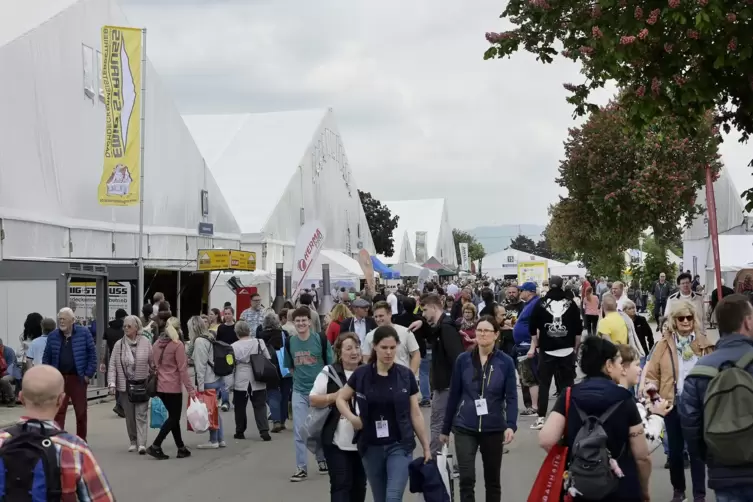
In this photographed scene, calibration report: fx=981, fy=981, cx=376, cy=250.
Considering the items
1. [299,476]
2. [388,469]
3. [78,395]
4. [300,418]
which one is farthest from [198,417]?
[388,469]

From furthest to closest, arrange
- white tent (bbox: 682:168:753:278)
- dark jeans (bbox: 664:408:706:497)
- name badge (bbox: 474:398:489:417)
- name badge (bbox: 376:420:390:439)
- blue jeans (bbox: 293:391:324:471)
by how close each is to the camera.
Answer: white tent (bbox: 682:168:753:278), blue jeans (bbox: 293:391:324:471), dark jeans (bbox: 664:408:706:497), name badge (bbox: 474:398:489:417), name badge (bbox: 376:420:390:439)

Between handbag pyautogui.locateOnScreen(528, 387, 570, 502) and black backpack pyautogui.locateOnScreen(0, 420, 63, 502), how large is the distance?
251cm

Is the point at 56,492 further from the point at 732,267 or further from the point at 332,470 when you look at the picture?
the point at 732,267

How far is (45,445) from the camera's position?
3912 mm

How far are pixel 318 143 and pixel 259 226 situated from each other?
8510 millimetres

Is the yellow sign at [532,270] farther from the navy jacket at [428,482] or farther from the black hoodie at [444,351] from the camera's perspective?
the navy jacket at [428,482]

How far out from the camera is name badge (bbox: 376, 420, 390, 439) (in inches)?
257

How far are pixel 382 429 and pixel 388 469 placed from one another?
284mm

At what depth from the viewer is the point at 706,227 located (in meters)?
37.5

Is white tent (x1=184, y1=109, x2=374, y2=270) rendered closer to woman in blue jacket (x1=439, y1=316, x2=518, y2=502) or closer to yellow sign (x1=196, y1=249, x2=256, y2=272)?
yellow sign (x1=196, y1=249, x2=256, y2=272)

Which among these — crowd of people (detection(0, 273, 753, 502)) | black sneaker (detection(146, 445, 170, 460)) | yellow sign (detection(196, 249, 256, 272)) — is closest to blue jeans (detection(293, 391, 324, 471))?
crowd of people (detection(0, 273, 753, 502))

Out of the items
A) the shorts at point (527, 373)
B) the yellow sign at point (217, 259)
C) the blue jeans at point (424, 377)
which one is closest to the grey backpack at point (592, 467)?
the shorts at point (527, 373)

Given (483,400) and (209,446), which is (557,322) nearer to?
(209,446)

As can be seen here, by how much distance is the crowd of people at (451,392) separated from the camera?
482cm
